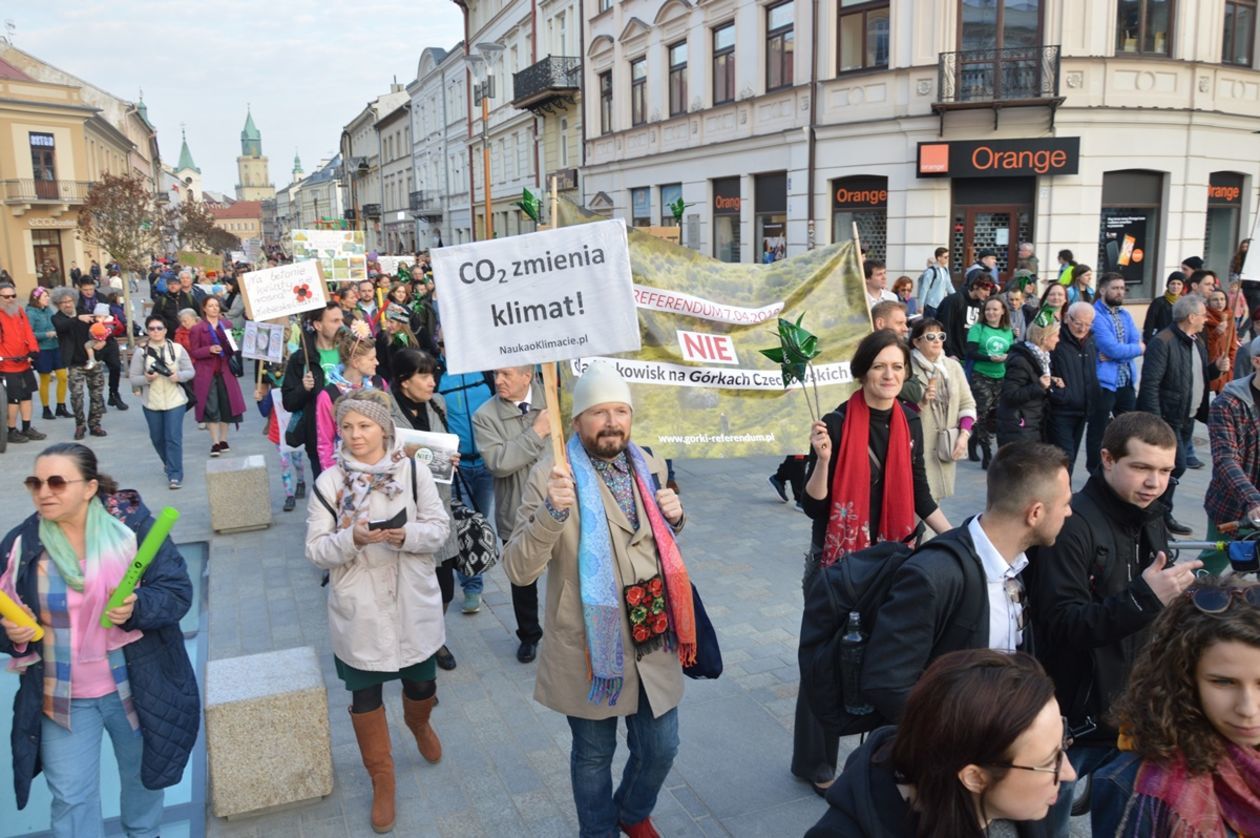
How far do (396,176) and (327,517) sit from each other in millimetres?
71857

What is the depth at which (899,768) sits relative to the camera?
1891 mm

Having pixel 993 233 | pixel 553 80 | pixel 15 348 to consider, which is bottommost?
pixel 15 348

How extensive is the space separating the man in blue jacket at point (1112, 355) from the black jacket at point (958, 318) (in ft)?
6.03

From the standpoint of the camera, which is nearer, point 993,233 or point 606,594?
point 606,594

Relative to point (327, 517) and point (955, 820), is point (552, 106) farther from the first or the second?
point (955, 820)

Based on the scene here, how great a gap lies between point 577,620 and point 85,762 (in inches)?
77.2

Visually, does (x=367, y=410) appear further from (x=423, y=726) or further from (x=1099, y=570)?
(x=1099, y=570)

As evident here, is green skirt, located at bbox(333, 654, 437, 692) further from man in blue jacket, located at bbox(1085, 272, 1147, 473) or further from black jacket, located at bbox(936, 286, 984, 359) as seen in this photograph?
black jacket, located at bbox(936, 286, 984, 359)

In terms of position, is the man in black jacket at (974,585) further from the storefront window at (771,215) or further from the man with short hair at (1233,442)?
the storefront window at (771,215)

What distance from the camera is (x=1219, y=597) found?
223 cm

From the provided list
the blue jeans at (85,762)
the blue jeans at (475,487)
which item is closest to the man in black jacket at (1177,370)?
the blue jeans at (475,487)

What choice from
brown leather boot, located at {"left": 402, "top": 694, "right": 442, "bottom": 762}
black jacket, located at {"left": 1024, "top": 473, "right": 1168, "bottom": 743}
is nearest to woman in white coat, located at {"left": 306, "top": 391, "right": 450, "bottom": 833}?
brown leather boot, located at {"left": 402, "top": 694, "right": 442, "bottom": 762}

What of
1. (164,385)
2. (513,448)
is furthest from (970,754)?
(164,385)

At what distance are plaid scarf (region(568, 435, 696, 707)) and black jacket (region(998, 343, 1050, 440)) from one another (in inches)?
224
